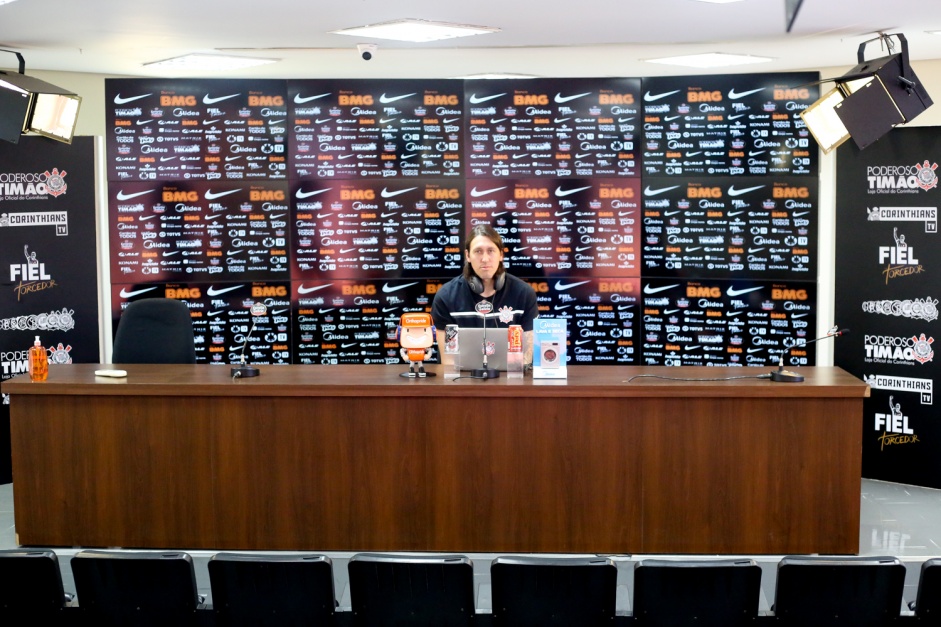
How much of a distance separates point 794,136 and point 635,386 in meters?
3.08

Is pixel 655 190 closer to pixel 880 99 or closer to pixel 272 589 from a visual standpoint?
pixel 880 99

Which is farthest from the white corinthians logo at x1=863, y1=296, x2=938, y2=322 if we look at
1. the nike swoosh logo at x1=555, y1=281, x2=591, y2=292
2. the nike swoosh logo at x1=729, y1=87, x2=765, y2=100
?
the nike swoosh logo at x1=555, y1=281, x2=591, y2=292

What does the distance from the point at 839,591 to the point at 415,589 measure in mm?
1250

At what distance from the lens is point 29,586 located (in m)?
2.89

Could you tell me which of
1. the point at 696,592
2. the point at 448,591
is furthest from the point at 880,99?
the point at 448,591

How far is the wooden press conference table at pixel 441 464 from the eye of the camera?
4.52m

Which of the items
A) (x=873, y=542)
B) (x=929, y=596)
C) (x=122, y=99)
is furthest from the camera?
(x=122, y=99)

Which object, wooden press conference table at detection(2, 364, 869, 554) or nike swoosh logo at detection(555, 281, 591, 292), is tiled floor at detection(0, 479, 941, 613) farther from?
nike swoosh logo at detection(555, 281, 591, 292)

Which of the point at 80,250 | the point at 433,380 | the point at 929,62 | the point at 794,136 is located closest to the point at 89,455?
the point at 433,380

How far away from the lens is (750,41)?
227 inches

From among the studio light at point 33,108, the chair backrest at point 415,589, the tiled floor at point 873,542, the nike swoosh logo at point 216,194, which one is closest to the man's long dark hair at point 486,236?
the tiled floor at point 873,542

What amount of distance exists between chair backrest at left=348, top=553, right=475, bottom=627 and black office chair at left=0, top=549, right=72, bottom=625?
3.08ft

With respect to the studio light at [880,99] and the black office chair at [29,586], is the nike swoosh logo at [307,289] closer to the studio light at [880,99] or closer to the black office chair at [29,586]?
the studio light at [880,99]

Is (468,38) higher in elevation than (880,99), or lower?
higher
